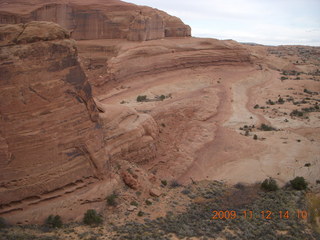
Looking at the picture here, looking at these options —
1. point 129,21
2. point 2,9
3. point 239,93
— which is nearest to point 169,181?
point 239,93

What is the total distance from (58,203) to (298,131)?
19.7 meters

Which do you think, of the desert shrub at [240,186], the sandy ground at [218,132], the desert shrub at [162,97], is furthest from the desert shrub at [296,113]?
the desert shrub at [240,186]

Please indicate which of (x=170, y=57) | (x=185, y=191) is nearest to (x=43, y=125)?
(x=185, y=191)

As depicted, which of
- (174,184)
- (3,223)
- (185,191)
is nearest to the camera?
(3,223)

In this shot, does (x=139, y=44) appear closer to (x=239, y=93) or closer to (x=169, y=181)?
(x=239, y=93)

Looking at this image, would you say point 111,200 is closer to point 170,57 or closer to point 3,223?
point 3,223

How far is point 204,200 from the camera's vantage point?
1527 centimetres

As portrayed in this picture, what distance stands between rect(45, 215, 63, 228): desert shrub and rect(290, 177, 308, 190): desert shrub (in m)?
11.7

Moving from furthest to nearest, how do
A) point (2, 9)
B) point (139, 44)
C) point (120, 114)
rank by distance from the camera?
point (139, 44) < point (2, 9) < point (120, 114)

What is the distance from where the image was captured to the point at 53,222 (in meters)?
11.1

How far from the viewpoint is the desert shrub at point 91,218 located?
38.2 feet
